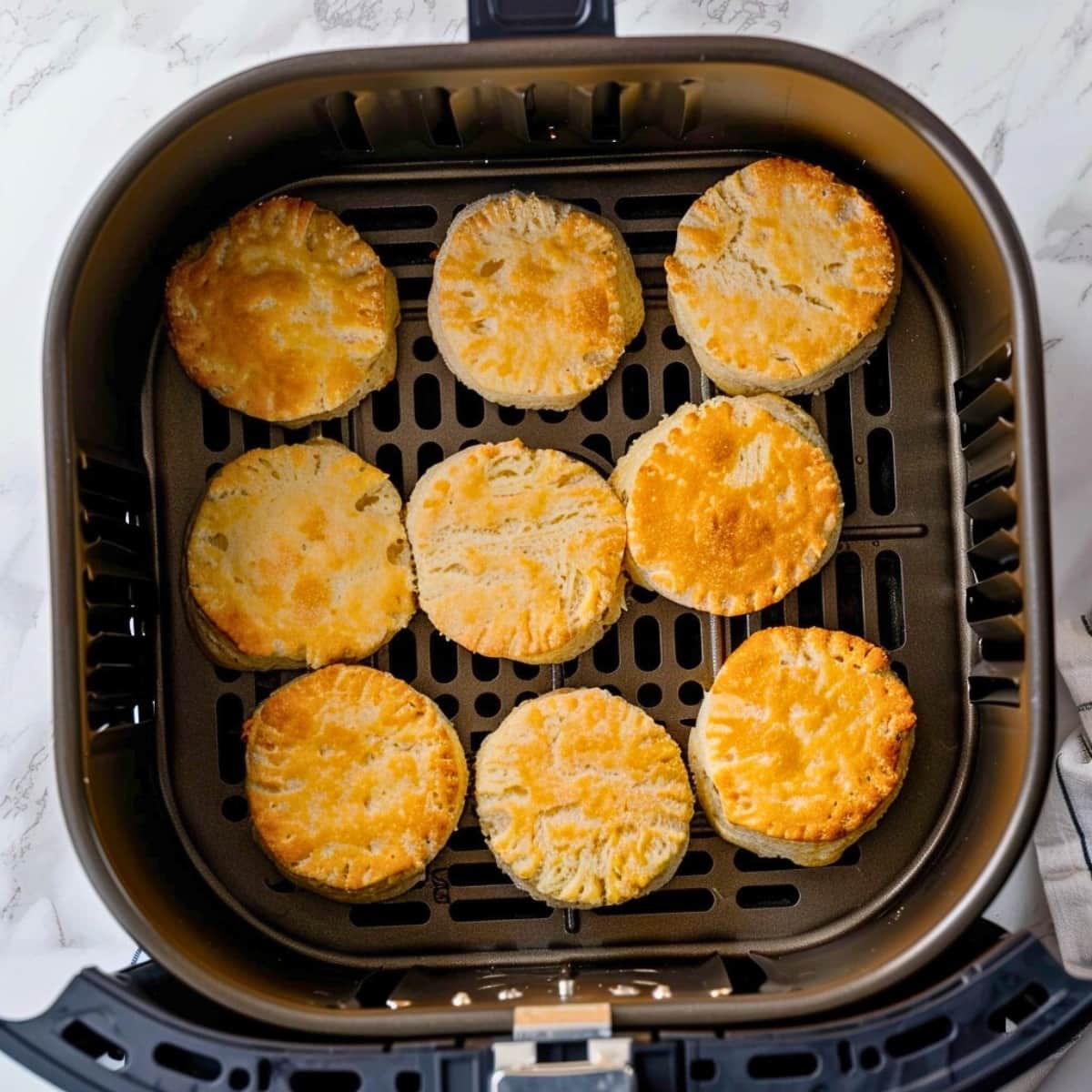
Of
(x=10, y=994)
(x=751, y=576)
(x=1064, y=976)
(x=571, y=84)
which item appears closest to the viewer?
(x=1064, y=976)

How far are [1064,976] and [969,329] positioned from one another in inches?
27.4

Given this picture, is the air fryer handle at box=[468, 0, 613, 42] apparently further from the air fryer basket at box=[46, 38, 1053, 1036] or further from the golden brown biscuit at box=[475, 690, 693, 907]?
the golden brown biscuit at box=[475, 690, 693, 907]

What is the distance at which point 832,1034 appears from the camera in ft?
3.35

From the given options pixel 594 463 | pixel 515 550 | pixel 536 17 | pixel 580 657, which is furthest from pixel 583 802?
pixel 536 17

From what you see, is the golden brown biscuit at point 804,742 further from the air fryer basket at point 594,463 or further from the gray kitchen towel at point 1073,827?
the gray kitchen towel at point 1073,827

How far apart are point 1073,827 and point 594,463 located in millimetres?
728

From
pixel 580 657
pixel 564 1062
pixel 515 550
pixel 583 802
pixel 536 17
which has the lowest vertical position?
pixel 564 1062

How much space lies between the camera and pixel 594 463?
4.54ft

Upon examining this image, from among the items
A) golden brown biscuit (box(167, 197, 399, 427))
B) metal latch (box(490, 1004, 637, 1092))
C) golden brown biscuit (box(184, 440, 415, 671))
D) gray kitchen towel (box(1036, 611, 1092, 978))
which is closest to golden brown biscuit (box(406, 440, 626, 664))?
golden brown biscuit (box(184, 440, 415, 671))

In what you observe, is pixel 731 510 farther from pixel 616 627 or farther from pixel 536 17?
pixel 536 17

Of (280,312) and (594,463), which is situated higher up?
(280,312)

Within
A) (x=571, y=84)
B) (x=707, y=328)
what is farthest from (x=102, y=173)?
(x=707, y=328)

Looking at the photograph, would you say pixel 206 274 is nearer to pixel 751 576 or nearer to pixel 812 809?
pixel 751 576

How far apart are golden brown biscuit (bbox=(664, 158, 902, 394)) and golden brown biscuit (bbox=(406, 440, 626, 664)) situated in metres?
0.23
